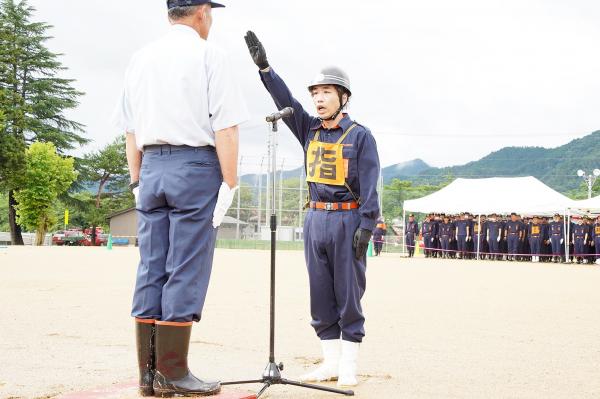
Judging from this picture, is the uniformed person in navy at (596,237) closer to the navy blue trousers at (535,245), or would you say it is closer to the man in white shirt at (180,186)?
the navy blue trousers at (535,245)

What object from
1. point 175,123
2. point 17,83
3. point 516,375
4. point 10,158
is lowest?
point 516,375

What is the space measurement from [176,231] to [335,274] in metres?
1.56

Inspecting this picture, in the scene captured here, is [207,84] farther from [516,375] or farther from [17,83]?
[17,83]

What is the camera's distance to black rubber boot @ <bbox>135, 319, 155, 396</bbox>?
14.1ft

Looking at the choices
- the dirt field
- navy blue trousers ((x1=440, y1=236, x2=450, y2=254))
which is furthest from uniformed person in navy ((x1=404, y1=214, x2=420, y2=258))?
the dirt field

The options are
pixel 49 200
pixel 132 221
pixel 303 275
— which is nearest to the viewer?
pixel 303 275

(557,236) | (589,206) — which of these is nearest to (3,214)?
(557,236)

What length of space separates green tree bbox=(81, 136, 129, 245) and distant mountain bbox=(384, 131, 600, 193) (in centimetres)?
4256

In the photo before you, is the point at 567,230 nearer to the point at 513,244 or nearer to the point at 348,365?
the point at 513,244

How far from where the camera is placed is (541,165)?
548 ft

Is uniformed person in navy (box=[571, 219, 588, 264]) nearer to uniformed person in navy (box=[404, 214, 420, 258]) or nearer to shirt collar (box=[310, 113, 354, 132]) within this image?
uniformed person in navy (box=[404, 214, 420, 258])

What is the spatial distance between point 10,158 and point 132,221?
1673cm

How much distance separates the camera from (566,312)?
1089 cm

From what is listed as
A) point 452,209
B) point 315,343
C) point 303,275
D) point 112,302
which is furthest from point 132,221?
point 315,343
